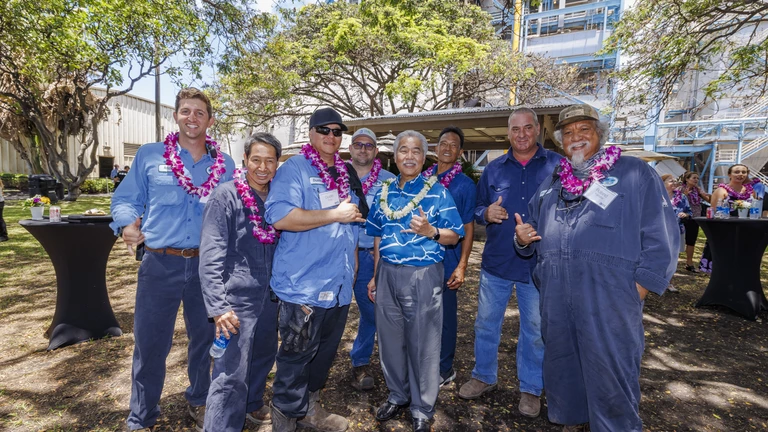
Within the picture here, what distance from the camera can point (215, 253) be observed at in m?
2.36

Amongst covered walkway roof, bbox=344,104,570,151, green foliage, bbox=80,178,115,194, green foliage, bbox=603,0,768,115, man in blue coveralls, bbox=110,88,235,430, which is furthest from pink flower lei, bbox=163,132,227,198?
green foliage, bbox=80,178,115,194

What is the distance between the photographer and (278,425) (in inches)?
106

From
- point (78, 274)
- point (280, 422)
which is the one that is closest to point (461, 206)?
point (280, 422)

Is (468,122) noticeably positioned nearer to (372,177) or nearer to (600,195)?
(372,177)

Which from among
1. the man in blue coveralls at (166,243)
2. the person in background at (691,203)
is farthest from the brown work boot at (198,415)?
the person in background at (691,203)

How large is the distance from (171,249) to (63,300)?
8.12 ft

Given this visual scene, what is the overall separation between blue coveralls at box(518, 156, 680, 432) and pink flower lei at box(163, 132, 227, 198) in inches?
89.4

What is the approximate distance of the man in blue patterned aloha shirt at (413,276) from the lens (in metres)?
2.73

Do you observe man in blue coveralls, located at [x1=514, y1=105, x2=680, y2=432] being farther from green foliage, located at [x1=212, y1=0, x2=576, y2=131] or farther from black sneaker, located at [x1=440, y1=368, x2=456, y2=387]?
green foliage, located at [x1=212, y1=0, x2=576, y2=131]

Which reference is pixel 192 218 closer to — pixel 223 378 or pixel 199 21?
pixel 223 378

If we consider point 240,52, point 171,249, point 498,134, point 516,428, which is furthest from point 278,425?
point 498,134

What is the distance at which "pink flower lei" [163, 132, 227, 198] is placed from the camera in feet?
8.88

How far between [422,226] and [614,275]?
1.12 meters

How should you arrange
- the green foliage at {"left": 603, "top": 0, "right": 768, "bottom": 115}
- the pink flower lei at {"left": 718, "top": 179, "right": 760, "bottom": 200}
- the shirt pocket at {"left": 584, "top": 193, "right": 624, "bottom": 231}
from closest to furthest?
the shirt pocket at {"left": 584, "top": 193, "right": 624, "bottom": 231} → the pink flower lei at {"left": 718, "top": 179, "right": 760, "bottom": 200} → the green foliage at {"left": 603, "top": 0, "right": 768, "bottom": 115}
